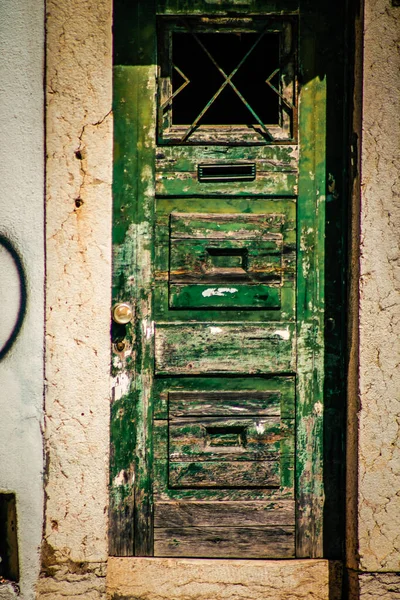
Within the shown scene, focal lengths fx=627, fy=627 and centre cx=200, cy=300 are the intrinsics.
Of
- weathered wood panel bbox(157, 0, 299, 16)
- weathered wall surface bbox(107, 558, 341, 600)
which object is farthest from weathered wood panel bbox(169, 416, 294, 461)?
weathered wood panel bbox(157, 0, 299, 16)

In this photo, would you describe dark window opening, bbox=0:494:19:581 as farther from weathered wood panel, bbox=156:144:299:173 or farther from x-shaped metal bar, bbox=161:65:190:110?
x-shaped metal bar, bbox=161:65:190:110

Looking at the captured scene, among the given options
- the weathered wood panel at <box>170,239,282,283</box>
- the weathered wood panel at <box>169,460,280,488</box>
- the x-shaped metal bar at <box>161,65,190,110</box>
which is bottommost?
the weathered wood panel at <box>169,460,280,488</box>

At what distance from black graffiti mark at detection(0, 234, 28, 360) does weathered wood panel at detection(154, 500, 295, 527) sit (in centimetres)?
98

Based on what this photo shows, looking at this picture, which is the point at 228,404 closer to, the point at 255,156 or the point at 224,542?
the point at 224,542

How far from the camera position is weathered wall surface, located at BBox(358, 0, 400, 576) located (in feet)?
8.70

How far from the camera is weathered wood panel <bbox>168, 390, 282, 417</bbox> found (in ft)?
9.30

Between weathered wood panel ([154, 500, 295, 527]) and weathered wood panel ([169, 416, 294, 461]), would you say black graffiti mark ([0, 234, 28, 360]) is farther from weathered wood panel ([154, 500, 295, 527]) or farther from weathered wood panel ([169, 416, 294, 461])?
weathered wood panel ([154, 500, 295, 527])

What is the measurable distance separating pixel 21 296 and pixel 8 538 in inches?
40.8

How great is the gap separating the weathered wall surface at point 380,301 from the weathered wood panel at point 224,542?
38cm

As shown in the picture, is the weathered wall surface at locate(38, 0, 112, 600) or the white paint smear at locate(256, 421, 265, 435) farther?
the white paint smear at locate(256, 421, 265, 435)

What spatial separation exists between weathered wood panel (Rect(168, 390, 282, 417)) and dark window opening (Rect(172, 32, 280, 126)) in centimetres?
124

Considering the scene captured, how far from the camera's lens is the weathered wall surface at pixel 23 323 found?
2643 mm

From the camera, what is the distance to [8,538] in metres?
2.68

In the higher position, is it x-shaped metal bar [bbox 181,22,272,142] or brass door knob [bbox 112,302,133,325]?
x-shaped metal bar [bbox 181,22,272,142]
